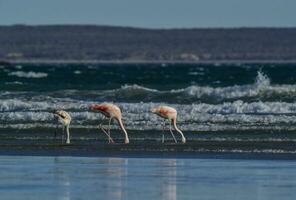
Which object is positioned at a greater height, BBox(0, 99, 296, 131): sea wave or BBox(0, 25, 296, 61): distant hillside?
BBox(0, 25, 296, 61): distant hillside

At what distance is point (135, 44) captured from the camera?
179 meters

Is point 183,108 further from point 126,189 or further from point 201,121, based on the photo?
point 126,189

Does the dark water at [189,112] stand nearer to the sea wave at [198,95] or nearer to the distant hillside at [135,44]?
the sea wave at [198,95]

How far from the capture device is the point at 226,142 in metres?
26.9

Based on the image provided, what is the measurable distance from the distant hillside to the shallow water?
5902 inches

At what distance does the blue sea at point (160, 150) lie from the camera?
19141 mm

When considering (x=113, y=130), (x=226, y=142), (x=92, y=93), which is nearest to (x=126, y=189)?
(x=226, y=142)

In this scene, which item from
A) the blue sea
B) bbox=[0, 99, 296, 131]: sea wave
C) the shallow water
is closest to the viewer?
the shallow water

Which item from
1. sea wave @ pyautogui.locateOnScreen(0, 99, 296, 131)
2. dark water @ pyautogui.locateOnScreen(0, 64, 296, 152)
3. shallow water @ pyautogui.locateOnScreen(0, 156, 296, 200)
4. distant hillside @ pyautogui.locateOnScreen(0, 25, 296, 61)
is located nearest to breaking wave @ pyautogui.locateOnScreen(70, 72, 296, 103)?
dark water @ pyautogui.locateOnScreen(0, 64, 296, 152)

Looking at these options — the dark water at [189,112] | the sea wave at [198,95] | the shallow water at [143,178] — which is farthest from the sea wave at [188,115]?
the shallow water at [143,178]

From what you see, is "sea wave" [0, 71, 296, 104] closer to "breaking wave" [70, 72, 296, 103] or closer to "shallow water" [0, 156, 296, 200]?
"breaking wave" [70, 72, 296, 103]

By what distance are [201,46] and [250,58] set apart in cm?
1072

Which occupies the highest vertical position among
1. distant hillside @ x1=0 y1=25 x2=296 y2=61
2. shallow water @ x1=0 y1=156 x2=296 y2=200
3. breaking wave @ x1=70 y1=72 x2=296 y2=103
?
distant hillside @ x1=0 y1=25 x2=296 y2=61

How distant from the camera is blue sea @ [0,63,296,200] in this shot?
19.1 metres
